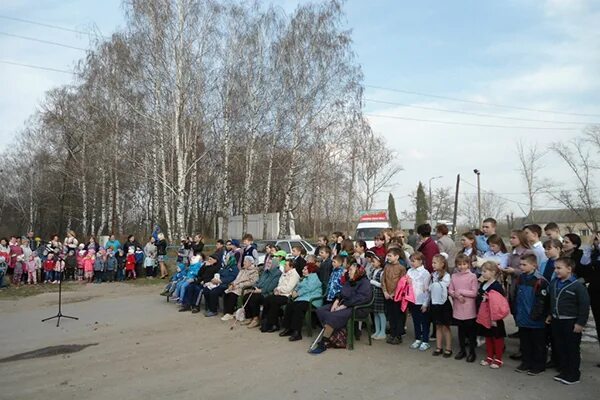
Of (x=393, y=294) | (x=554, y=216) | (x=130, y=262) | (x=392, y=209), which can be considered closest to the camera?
(x=393, y=294)

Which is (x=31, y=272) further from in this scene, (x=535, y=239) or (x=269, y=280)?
(x=535, y=239)

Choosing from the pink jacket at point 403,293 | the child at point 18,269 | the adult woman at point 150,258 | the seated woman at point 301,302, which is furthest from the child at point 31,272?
the pink jacket at point 403,293

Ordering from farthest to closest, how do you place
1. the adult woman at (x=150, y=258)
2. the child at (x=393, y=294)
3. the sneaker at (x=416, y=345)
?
the adult woman at (x=150, y=258) < the child at (x=393, y=294) < the sneaker at (x=416, y=345)

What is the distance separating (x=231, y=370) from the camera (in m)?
5.86

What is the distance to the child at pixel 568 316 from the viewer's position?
17.0 feet

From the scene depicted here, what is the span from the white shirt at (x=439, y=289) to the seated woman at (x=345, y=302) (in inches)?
40.1

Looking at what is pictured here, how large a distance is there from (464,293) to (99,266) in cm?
1368

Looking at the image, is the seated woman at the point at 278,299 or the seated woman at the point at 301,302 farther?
the seated woman at the point at 278,299

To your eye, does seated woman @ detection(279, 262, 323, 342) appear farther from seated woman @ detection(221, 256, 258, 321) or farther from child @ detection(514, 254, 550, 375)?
child @ detection(514, 254, 550, 375)

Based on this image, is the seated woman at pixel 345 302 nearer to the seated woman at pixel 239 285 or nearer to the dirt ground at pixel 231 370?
the dirt ground at pixel 231 370

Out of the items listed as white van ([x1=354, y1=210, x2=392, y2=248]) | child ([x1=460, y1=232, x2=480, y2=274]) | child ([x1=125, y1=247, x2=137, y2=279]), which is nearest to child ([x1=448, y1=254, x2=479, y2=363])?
child ([x1=460, y1=232, x2=480, y2=274])

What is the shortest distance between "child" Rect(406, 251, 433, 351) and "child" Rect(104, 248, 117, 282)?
12.5 m

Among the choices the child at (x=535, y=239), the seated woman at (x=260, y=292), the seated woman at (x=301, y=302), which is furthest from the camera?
the seated woman at (x=260, y=292)

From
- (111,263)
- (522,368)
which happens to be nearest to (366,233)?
(111,263)
